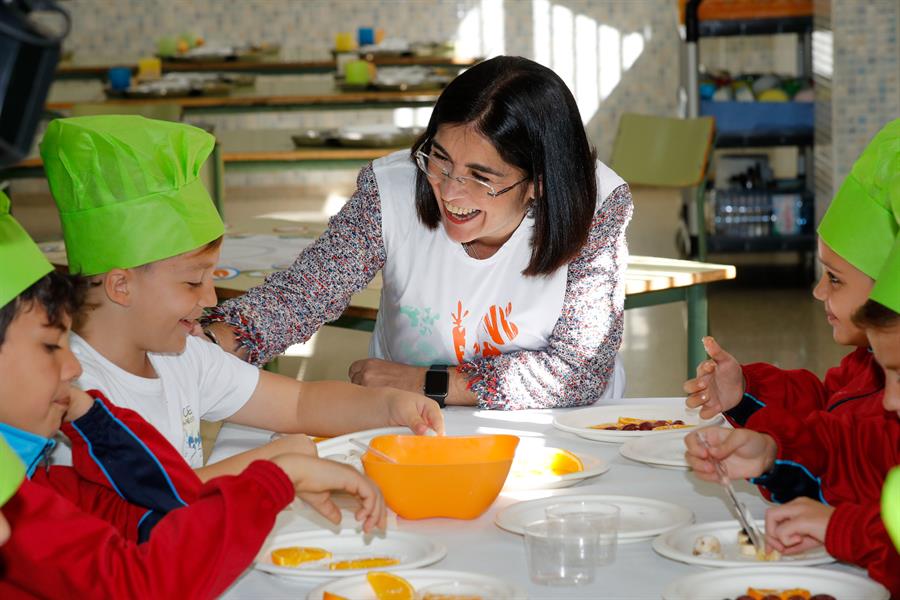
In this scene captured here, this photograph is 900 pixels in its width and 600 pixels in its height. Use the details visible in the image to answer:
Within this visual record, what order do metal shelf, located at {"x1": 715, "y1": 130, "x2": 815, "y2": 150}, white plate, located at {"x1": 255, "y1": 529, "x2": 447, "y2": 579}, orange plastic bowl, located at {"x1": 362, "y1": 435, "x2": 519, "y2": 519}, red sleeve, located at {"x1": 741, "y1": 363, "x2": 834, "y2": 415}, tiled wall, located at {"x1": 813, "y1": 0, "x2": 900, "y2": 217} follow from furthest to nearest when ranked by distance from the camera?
metal shelf, located at {"x1": 715, "y1": 130, "x2": 815, "y2": 150}
tiled wall, located at {"x1": 813, "y1": 0, "x2": 900, "y2": 217}
red sleeve, located at {"x1": 741, "y1": 363, "x2": 834, "y2": 415}
orange plastic bowl, located at {"x1": 362, "y1": 435, "x2": 519, "y2": 519}
white plate, located at {"x1": 255, "y1": 529, "x2": 447, "y2": 579}

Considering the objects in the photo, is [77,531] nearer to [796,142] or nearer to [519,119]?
[519,119]

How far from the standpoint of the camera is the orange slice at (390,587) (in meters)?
1.25

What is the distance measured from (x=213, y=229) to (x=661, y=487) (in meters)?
0.70

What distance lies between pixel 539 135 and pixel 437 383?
47cm

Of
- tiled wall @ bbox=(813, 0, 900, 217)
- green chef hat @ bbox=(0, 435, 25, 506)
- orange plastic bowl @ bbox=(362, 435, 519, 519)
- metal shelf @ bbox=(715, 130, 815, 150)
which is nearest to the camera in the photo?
green chef hat @ bbox=(0, 435, 25, 506)

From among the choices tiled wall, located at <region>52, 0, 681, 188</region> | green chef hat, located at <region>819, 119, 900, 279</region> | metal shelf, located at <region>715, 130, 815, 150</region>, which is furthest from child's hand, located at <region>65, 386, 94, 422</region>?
tiled wall, located at <region>52, 0, 681, 188</region>

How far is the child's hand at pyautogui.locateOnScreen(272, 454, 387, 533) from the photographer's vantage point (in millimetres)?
1333

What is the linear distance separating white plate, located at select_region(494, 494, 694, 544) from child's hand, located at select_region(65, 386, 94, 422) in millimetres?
496

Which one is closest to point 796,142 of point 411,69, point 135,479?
point 411,69

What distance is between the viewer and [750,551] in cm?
138

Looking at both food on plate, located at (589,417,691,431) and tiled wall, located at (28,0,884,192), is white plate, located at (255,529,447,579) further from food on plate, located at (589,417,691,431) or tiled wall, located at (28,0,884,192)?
tiled wall, located at (28,0,884,192)

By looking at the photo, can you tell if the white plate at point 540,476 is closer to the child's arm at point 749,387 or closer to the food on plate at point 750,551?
the child's arm at point 749,387

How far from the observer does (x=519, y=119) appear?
214 cm

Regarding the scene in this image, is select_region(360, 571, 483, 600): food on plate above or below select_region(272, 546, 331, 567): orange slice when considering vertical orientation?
above
